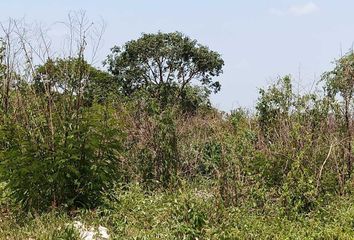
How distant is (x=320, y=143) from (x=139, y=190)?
2895 millimetres

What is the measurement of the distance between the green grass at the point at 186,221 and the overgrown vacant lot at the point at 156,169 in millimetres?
17

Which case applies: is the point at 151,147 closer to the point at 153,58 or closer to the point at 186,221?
the point at 186,221

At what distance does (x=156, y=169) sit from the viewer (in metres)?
9.70

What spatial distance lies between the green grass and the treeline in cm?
→ 23

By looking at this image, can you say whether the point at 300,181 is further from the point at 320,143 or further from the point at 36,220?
the point at 36,220

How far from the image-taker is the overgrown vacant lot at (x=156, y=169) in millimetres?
6398

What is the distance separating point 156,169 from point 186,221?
363cm

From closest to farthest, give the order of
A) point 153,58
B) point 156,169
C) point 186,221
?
point 186,221 < point 156,169 < point 153,58

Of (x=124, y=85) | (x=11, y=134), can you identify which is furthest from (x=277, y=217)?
(x=124, y=85)

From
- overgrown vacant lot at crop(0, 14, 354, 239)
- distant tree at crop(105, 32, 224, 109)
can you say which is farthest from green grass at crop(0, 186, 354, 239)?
distant tree at crop(105, 32, 224, 109)

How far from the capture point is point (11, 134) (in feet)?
24.7

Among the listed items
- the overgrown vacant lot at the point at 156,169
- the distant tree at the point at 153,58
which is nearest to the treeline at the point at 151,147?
the overgrown vacant lot at the point at 156,169

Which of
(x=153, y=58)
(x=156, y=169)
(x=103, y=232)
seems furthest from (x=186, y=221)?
(x=153, y=58)

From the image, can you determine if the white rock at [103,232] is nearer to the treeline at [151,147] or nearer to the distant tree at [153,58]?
the treeline at [151,147]
